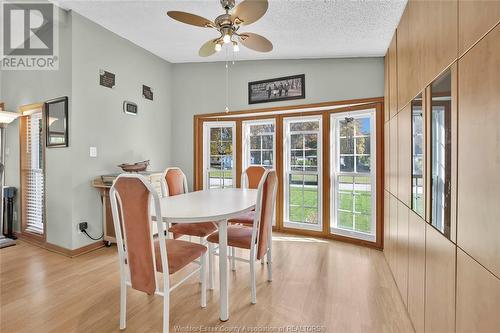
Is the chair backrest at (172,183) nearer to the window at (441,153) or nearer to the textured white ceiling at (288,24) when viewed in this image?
the textured white ceiling at (288,24)

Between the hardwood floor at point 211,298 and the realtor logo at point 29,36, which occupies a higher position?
the realtor logo at point 29,36

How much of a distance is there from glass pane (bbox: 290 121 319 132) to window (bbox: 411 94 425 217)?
2.06 m

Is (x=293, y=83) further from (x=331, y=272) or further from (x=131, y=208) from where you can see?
(x=131, y=208)

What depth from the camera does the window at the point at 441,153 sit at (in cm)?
126

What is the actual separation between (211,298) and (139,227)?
1.01 meters

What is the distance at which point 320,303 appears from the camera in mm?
2102

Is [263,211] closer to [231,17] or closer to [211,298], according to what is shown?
[211,298]

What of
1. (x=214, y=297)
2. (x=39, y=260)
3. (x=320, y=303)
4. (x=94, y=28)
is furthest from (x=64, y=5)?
(x=320, y=303)

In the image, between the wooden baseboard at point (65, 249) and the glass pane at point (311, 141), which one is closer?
the wooden baseboard at point (65, 249)

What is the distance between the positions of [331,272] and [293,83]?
259cm

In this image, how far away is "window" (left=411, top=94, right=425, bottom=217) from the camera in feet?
5.37

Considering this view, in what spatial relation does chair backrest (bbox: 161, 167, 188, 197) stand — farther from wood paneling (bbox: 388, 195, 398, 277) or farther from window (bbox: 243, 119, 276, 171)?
wood paneling (bbox: 388, 195, 398, 277)

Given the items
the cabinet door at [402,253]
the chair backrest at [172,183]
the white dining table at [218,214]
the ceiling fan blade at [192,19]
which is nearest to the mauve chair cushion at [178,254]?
the white dining table at [218,214]

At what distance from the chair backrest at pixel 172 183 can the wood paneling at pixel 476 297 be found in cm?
246
